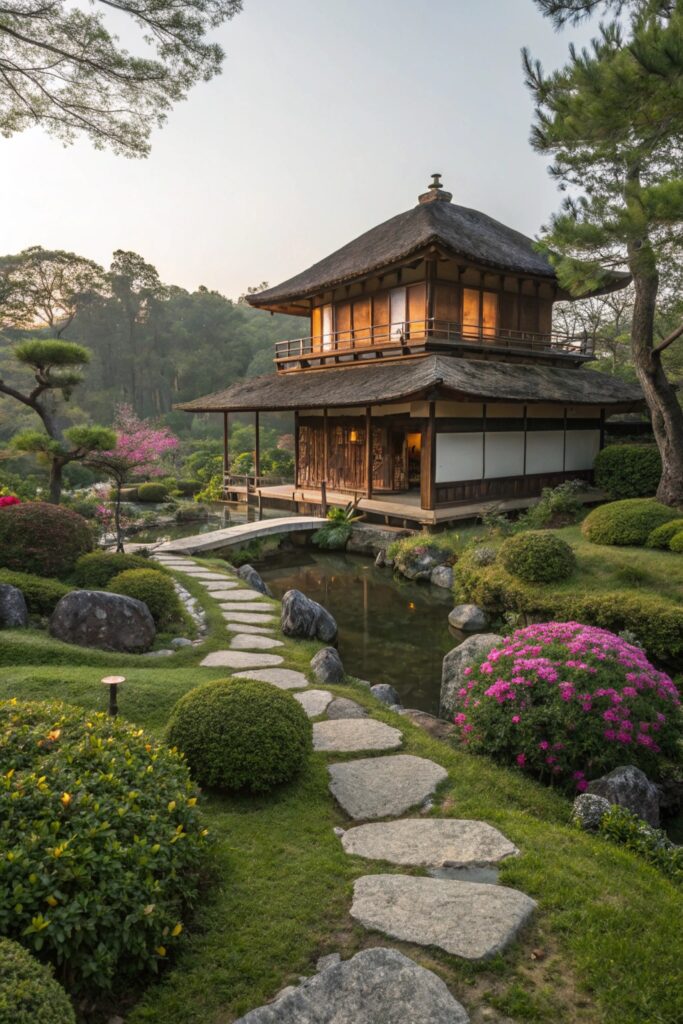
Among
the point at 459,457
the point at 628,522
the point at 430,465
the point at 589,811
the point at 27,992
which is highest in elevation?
the point at 459,457

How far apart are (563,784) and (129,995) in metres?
3.32

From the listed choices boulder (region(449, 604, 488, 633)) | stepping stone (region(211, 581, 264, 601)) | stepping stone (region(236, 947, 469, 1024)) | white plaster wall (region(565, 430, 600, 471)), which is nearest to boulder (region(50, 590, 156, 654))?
stepping stone (region(211, 581, 264, 601))

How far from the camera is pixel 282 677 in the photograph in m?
6.19

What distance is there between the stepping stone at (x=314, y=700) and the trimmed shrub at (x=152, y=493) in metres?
20.7

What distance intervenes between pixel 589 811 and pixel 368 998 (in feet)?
7.47

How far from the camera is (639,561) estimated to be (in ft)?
35.1

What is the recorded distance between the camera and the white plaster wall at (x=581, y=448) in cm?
2051

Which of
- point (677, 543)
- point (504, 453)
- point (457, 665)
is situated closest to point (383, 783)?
point (457, 665)

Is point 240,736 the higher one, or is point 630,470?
point 630,470

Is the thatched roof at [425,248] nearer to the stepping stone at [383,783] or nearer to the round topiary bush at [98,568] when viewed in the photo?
the round topiary bush at [98,568]

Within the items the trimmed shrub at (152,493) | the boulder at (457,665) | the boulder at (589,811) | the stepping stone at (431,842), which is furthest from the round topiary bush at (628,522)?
the trimmed shrub at (152,493)

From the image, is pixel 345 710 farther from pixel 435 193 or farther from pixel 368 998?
pixel 435 193

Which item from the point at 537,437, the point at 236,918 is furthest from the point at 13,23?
the point at 537,437

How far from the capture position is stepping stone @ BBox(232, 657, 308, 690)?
5.99 m
